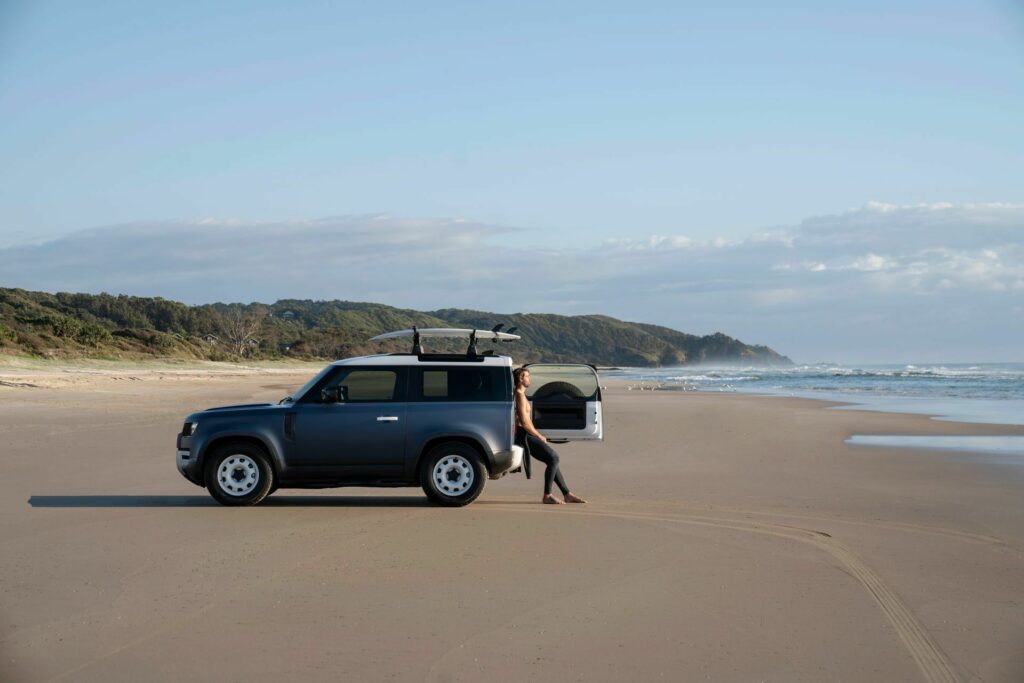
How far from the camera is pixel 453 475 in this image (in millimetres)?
12227

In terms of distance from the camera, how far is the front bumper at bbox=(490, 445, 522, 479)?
12.2 m

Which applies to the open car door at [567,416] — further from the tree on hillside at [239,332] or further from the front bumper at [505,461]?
the tree on hillside at [239,332]

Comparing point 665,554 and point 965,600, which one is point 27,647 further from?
point 965,600

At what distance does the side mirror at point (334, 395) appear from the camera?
481 inches

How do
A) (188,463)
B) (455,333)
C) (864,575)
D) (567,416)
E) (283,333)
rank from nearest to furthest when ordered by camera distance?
(864,575) < (188,463) < (455,333) < (567,416) < (283,333)

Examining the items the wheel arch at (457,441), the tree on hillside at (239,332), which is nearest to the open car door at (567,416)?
the wheel arch at (457,441)

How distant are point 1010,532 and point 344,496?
25.0 ft

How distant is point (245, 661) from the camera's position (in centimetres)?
588

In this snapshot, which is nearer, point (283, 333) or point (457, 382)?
point (457, 382)

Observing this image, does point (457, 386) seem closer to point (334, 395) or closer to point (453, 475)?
point (453, 475)

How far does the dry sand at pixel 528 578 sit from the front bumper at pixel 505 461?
41 cm

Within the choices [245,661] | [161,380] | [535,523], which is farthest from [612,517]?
[161,380]

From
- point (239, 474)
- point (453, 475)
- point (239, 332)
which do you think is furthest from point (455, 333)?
point (239, 332)

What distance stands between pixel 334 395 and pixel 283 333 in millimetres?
93178
